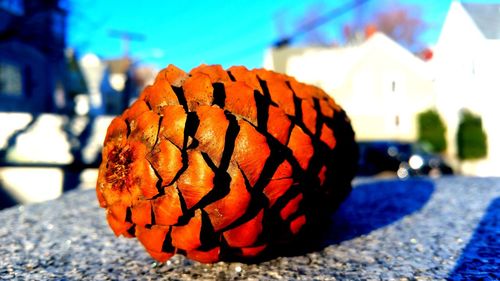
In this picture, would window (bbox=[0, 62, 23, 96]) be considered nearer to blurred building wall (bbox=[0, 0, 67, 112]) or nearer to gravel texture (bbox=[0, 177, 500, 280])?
blurred building wall (bbox=[0, 0, 67, 112])

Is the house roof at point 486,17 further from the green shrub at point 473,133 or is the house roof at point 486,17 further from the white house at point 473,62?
the green shrub at point 473,133

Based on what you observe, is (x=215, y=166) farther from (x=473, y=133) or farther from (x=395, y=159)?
(x=395, y=159)

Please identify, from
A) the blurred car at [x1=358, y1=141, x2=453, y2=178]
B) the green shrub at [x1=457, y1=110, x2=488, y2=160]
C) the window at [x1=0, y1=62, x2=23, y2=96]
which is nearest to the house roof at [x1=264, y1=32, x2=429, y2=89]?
the green shrub at [x1=457, y1=110, x2=488, y2=160]

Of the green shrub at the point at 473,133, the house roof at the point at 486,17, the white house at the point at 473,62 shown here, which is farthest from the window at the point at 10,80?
the house roof at the point at 486,17

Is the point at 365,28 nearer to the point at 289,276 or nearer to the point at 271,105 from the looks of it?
the point at 271,105

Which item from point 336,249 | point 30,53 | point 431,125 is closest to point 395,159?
point 431,125
